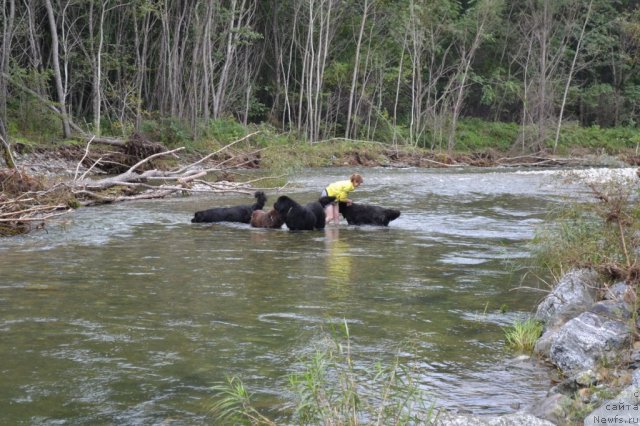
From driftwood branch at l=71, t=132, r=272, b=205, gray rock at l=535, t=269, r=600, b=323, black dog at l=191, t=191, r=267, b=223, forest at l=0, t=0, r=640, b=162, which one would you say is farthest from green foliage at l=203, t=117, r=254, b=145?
gray rock at l=535, t=269, r=600, b=323

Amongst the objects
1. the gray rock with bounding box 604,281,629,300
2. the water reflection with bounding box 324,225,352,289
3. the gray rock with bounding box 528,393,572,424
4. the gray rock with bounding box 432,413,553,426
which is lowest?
the water reflection with bounding box 324,225,352,289

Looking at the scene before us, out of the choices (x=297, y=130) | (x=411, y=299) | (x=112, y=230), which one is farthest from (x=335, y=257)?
(x=297, y=130)

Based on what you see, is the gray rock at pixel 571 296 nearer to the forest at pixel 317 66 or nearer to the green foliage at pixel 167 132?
the forest at pixel 317 66

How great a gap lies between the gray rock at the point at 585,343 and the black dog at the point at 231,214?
10.2 meters

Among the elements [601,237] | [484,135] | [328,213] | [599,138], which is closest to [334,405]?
[601,237]

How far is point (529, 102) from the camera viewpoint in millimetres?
50906

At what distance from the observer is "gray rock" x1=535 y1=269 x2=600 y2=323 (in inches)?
331

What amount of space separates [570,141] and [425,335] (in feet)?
146

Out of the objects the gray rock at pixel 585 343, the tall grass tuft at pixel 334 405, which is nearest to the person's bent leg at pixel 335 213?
the gray rock at pixel 585 343

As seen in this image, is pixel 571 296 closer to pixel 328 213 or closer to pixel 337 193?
pixel 337 193

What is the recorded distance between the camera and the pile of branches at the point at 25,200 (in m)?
14.1

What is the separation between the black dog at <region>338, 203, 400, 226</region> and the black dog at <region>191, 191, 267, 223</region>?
64.0 inches

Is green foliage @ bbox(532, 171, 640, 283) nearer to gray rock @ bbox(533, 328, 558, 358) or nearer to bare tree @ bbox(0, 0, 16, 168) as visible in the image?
gray rock @ bbox(533, 328, 558, 358)

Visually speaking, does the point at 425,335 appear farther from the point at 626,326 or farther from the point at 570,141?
the point at 570,141
